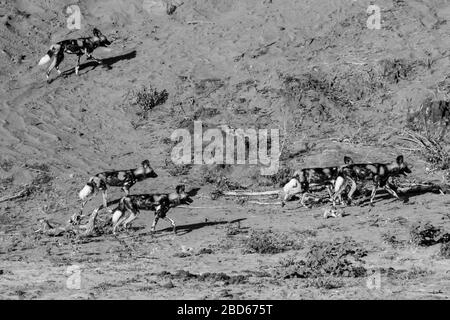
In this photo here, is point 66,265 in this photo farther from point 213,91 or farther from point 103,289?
point 213,91

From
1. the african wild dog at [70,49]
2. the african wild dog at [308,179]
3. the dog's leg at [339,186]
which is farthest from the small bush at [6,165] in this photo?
the dog's leg at [339,186]

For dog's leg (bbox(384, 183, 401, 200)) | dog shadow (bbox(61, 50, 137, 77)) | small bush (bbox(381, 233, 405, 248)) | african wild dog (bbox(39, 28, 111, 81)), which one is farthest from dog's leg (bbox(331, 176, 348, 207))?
african wild dog (bbox(39, 28, 111, 81))

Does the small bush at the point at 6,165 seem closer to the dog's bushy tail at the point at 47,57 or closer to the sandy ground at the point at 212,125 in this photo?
the sandy ground at the point at 212,125

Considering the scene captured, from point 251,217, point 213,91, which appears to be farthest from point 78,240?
point 213,91

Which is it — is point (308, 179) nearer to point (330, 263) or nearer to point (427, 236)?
point (427, 236)

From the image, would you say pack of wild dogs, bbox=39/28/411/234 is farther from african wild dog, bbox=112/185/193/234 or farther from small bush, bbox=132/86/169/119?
small bush, bbox=132/86/169/119
